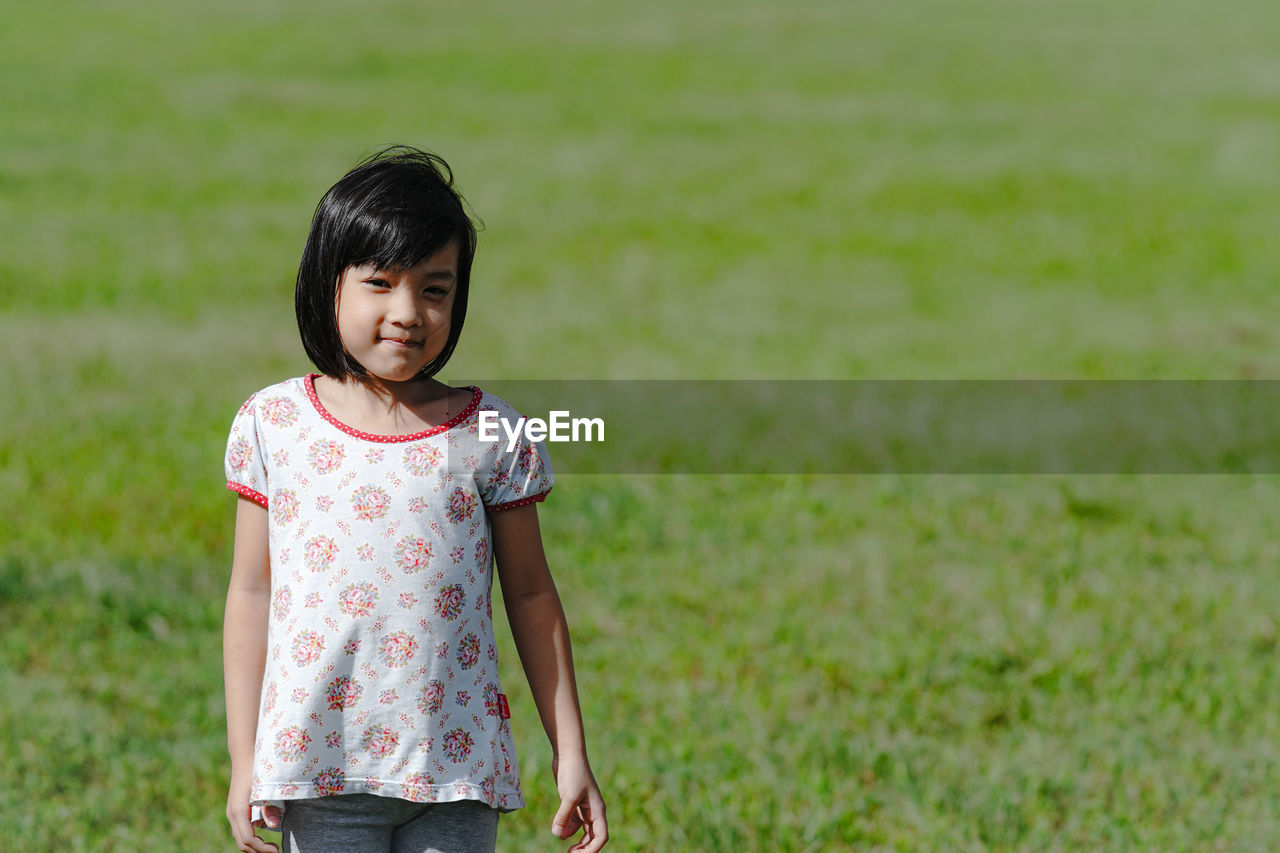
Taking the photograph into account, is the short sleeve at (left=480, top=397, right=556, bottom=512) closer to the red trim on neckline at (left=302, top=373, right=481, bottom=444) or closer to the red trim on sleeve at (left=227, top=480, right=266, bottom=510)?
the red trim on neckline at (left=302, top=373, right=481, bottom=444)

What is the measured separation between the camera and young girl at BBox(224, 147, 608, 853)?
2.39m

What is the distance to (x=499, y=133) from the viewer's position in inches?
741

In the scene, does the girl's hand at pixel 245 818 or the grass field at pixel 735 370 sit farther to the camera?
the grass field at pixel 735 370

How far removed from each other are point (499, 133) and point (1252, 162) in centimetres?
880

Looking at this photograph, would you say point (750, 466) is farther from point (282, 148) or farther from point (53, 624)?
point (282, 148)

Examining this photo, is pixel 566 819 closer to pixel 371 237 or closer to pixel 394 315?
pixel 394 315

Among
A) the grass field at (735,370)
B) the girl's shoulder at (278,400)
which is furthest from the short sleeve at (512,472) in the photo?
the grass field at (735,370)

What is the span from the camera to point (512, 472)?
97.7 inches

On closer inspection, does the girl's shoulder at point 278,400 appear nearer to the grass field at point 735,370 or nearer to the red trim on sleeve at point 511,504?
the red trim on sleeve at point 511,504

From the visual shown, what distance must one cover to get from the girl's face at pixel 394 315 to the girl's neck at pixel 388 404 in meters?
0.05

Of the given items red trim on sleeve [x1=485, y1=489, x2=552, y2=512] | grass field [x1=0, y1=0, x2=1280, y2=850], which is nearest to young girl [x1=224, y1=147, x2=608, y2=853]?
red trim on sleeve [x1=485, y1=489, x2=552, y2=512]

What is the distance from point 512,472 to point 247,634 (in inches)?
19.9

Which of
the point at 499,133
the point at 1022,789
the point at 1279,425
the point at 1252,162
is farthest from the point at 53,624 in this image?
the point at 1252,162

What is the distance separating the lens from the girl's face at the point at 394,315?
238 centimetres
